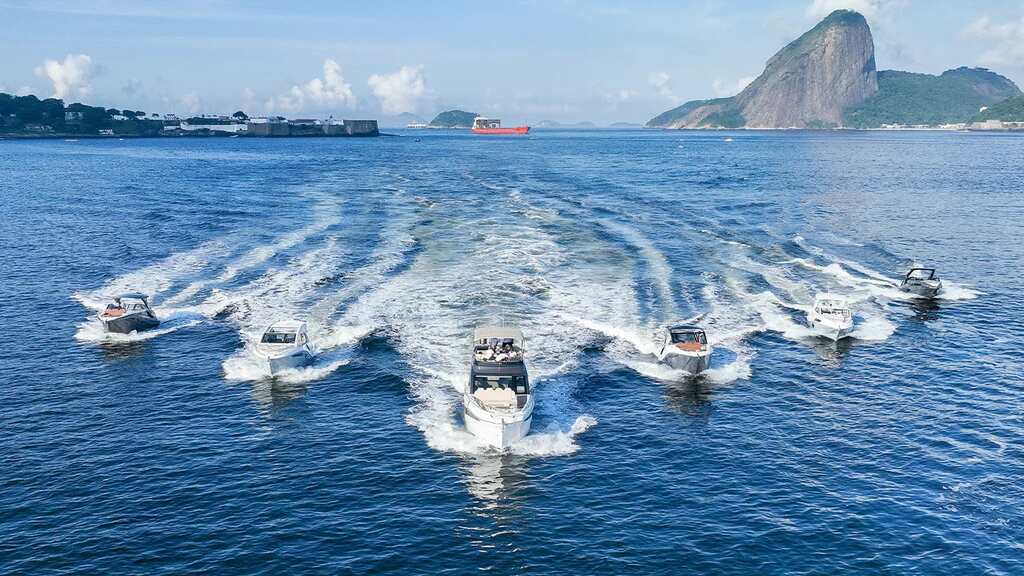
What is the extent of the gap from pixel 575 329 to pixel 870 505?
3187 centimetres

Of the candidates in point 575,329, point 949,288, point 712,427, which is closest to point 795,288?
point 949,288

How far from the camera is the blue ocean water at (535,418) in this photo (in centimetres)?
3656

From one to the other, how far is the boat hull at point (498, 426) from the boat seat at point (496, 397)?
33.9 inches

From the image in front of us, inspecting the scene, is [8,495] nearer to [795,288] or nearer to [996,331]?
[795,288]

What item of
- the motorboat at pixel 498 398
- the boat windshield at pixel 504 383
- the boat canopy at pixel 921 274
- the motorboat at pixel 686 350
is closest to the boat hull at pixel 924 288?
the boat canopy at pixel 921 274

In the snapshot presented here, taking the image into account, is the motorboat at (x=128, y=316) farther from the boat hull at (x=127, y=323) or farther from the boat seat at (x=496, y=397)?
the boat seat at (x=496, y=397)

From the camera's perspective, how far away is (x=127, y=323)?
215ft

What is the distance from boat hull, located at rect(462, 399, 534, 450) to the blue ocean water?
0.89 metres

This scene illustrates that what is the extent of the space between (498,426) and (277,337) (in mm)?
22544

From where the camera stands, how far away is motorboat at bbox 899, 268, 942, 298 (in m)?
77.9

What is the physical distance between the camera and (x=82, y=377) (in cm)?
5700

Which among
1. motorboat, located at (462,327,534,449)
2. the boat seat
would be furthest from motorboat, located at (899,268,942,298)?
Answer: the boat seat

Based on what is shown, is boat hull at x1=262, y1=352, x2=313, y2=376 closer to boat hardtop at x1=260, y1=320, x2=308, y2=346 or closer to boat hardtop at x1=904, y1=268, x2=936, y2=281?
boat hardtop at x1=260, y1=320, x2=308, y2=346

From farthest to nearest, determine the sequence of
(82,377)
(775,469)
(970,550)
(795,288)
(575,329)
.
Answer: (795,288) < (575,329) < (82,377) < (775,469) < (970,550)
